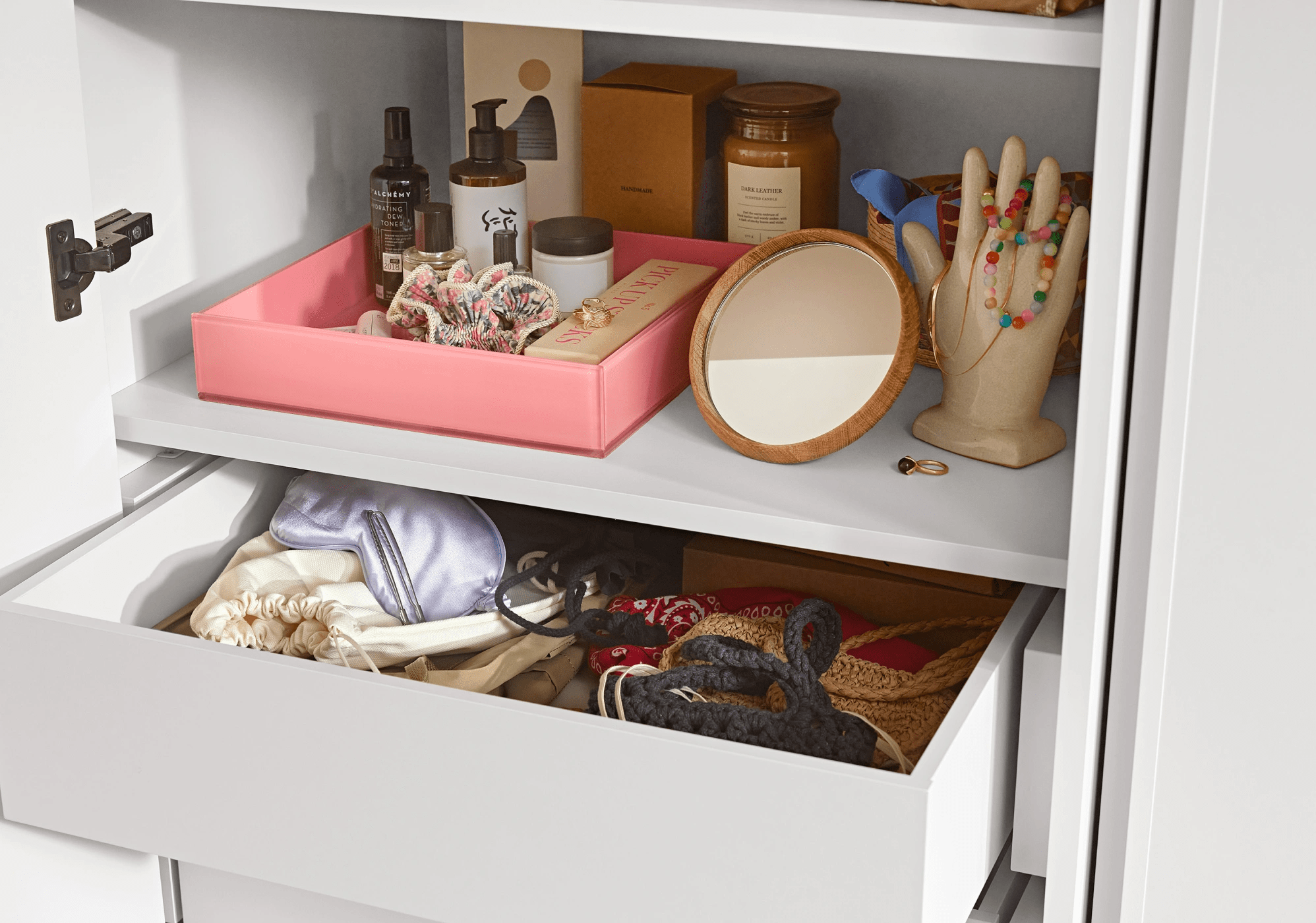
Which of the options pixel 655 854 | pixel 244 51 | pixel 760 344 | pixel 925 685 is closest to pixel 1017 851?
pixel 925 685

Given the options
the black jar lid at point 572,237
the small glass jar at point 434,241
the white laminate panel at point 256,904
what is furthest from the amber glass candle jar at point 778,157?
the white laminate panel at point 256,904

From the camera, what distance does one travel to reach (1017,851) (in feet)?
2.83

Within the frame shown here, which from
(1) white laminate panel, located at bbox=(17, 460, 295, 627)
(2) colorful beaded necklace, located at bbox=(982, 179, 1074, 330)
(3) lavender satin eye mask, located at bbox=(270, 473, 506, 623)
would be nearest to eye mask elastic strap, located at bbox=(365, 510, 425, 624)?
(3) lavender satin eye mask, located at bbox=(270, 473, 506, 623)

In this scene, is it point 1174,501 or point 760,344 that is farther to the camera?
point 760,344

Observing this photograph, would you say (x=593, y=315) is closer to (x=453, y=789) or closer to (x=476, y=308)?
(x=476, y=308)

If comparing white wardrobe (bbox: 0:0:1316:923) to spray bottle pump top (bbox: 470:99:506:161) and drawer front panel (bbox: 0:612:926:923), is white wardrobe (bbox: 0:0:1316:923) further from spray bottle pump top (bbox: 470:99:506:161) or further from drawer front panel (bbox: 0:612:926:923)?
spray bottle pump top (bbox: 470:99:506:161)

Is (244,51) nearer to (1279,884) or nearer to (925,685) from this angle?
(925,685)

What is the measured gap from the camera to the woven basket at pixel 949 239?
1032 mm

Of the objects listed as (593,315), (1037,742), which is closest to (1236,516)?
(1037,742)

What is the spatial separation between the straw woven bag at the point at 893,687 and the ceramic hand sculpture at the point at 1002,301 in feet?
0.43

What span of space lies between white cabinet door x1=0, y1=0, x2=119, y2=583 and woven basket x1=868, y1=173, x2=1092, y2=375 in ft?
1.86

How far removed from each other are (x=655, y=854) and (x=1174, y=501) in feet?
1.13

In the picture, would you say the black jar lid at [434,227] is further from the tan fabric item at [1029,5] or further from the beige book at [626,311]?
the tan fabric item at [1029,5]

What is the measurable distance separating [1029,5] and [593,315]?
38 cm
